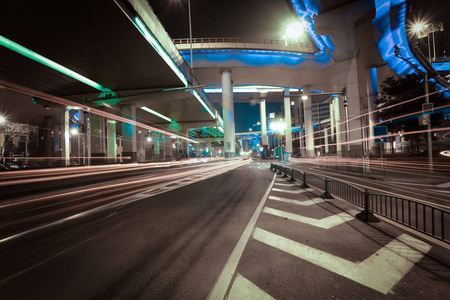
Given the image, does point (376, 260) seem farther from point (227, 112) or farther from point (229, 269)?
point (227, 112)

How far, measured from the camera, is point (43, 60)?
17828 mm

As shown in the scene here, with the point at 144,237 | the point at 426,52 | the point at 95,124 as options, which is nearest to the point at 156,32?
the point at 144,237

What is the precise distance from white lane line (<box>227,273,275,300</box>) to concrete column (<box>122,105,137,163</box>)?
2917 cm

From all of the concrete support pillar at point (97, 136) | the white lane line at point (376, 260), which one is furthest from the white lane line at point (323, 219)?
the concrete support pillar at point (97, 136)

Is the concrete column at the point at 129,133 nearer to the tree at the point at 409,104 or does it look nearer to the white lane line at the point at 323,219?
the white lane line at the point at 323,219

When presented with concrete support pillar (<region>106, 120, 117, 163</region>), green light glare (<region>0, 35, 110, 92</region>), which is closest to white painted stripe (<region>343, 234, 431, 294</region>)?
green light glare (<region>0, 35, 110, 92</region>)

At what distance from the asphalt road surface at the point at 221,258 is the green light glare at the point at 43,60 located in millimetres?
16350

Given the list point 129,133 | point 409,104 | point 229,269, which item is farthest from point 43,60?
point 409,104

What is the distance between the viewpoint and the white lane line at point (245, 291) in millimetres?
2777

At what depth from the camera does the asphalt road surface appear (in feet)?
9.66

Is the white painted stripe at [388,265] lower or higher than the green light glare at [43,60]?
lower

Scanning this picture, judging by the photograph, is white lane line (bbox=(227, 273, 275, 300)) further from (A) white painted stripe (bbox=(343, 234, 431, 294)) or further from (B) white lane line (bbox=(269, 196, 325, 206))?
(B) white lane line (bbox=(269, 196, 325, 206))

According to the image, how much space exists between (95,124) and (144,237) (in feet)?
99.9

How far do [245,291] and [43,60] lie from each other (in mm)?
24442
